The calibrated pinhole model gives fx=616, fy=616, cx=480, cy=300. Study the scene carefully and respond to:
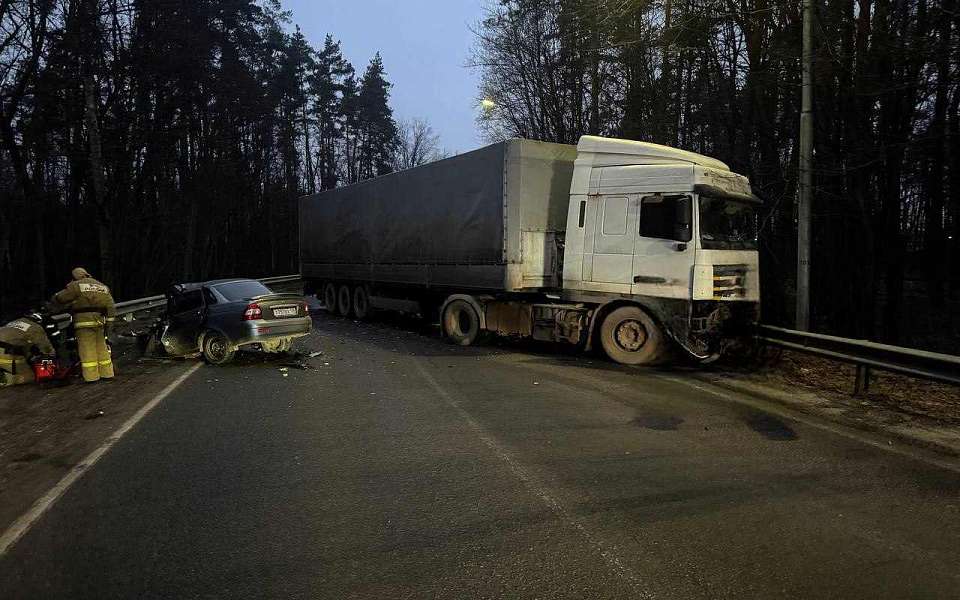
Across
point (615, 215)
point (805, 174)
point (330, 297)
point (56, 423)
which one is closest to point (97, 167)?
point (330, 297)

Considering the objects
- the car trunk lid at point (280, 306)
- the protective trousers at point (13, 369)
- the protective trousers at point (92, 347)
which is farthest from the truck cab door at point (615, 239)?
the protective trousers at point (13, 369)

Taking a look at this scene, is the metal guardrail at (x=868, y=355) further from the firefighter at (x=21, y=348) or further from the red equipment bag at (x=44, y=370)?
the firefighter at (x=21, y=348)

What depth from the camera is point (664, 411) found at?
6656 mm

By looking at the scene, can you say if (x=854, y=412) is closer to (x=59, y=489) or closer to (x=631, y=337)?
(x=631, y=337)

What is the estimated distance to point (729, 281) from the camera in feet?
28.9

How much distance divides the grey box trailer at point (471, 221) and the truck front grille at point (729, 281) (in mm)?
2917

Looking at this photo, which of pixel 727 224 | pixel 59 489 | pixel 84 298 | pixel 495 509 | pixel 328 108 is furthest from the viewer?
pixel 328 108

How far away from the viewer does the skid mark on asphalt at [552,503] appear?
3097mm

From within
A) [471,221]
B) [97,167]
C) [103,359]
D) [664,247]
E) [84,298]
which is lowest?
[103,359]

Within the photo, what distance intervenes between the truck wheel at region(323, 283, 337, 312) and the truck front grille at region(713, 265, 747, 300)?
12.2 metres

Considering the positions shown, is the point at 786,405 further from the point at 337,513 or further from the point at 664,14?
the point at 664,14

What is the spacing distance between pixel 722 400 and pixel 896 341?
840 centimetres

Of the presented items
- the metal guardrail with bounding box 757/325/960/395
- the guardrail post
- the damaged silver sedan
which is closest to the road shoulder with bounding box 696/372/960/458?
the guardrail post

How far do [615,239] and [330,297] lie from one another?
1120 centimetres
